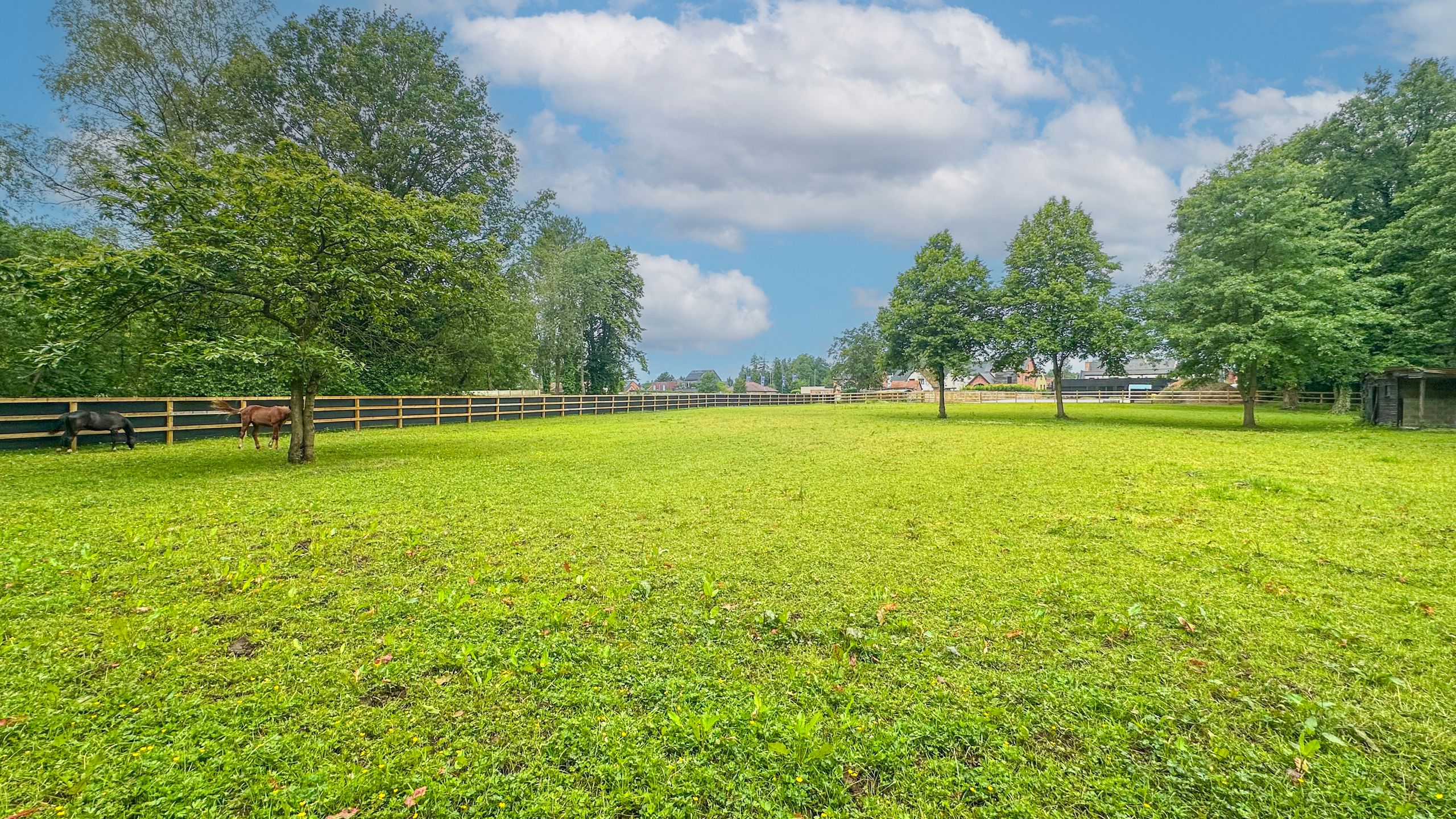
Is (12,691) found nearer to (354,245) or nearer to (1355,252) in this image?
(354,245)

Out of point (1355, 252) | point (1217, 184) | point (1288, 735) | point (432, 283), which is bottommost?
point (1288, 735)

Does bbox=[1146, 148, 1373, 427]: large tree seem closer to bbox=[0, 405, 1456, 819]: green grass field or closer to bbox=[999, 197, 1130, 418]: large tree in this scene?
bbox=[999, 197, 1130, 418]: large tree

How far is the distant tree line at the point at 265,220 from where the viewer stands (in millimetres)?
8211

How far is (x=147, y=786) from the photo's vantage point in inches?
77.2

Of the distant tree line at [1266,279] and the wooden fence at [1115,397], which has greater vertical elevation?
the distant tree line at [1266,279]

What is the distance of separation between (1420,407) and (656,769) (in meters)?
24.5

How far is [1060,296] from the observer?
22766mm

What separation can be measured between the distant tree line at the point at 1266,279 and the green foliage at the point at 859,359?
41.9 m

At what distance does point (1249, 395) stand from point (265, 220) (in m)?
26.1

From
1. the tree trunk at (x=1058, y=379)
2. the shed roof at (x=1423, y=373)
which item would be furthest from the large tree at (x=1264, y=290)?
the tree trunk at (x=1058, y=379)

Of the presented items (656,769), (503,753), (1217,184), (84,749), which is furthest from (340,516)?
(1217,184)

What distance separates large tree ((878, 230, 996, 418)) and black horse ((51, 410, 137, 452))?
25329mm

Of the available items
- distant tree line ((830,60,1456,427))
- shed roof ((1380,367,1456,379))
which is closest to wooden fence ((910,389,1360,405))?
distant tree line ((830,60,1456,427))

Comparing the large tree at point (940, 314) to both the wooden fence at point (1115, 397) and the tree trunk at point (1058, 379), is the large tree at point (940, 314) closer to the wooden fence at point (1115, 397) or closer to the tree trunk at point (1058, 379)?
the tree trunk at point (1058, 379)
